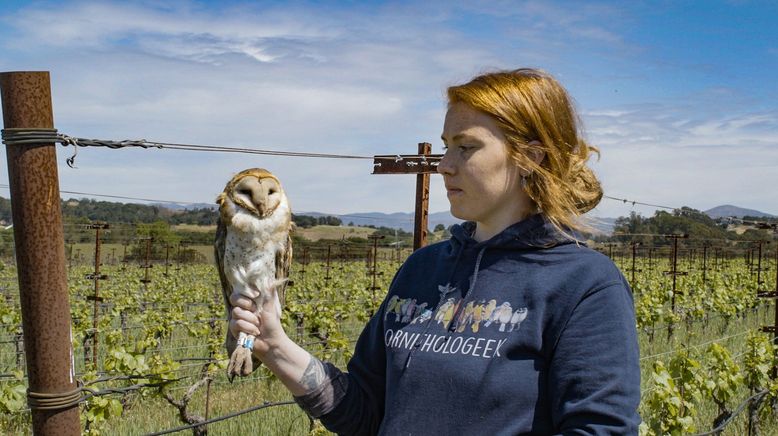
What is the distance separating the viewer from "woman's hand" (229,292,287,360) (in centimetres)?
170

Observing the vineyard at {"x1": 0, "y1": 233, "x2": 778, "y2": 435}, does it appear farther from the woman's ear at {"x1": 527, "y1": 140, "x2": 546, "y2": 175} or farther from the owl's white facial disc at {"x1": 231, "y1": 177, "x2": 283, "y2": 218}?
the woman's ear at {"x1": 527, "y1": 140, "x2": 546, "y2": 175}

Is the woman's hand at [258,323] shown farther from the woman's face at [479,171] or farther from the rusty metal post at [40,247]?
the rusty metal post at [40,247]

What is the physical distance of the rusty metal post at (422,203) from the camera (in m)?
4.06

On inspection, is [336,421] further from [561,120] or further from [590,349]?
[561,120]

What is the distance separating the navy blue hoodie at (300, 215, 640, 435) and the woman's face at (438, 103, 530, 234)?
7 cm

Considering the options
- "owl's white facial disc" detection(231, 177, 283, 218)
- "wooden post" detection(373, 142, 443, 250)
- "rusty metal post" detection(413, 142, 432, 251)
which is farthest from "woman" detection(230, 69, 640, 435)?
"rusty metal post" detection(413, 142, 432, 251)

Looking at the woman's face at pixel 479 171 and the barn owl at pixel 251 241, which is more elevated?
the woman's face at pixel 479 171

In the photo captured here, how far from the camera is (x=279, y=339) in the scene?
1.93 meters

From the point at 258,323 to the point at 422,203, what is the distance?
2.48 m

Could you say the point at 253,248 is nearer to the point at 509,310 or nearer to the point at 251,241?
the point at 251,241

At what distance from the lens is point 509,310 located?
186cm

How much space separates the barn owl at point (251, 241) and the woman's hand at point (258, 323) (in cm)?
2

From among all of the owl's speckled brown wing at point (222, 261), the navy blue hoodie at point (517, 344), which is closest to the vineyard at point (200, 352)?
the owl's speckled brown wing at point (222, 261)

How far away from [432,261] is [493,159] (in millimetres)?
439
